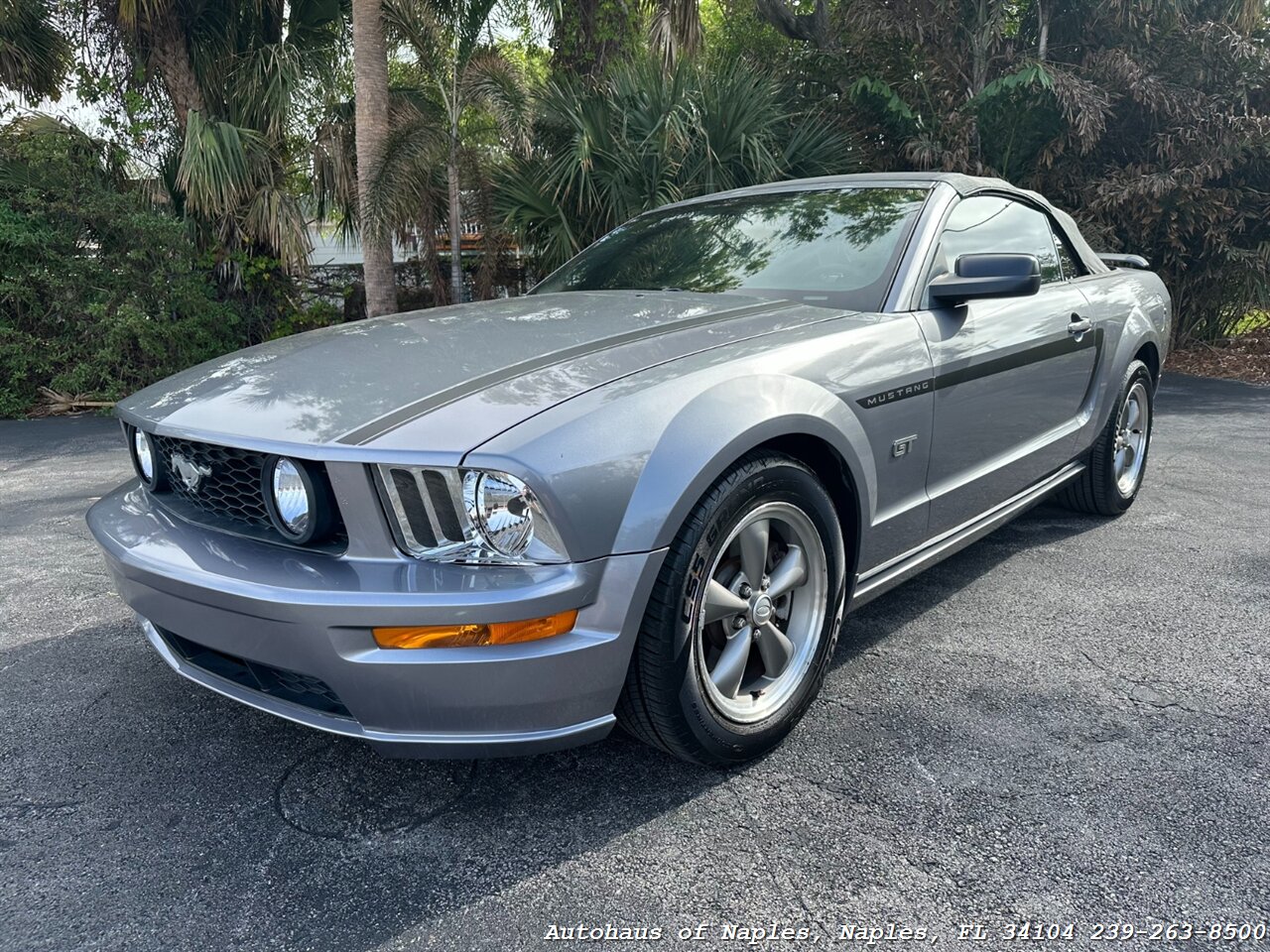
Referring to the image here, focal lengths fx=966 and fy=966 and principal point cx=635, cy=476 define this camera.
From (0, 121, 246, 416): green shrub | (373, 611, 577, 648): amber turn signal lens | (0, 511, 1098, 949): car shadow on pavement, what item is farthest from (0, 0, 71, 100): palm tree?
(373, 611, 577, 648): amber turn signal lens

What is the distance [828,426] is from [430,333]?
1166 millimetres

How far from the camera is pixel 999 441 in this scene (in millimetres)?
3230

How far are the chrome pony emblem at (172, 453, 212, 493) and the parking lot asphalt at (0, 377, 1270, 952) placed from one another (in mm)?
686

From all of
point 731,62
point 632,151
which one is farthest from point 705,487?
point 731,62

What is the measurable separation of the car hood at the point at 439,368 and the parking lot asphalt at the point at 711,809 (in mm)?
848

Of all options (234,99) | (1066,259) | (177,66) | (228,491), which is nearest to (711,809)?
(228,491)

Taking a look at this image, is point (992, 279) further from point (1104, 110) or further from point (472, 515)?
point (1104, 110)

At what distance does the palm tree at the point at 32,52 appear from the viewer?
351 inches

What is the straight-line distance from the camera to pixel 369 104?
8219 mm

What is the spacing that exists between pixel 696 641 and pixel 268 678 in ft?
3.08

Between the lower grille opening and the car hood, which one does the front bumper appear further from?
the car hood

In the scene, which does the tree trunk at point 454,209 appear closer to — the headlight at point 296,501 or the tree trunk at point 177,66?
the tree trunk at point 177,66

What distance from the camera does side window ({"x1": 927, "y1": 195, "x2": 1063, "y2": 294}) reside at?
3199 mm

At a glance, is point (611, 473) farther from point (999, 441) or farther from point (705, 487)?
point (999, 441)
